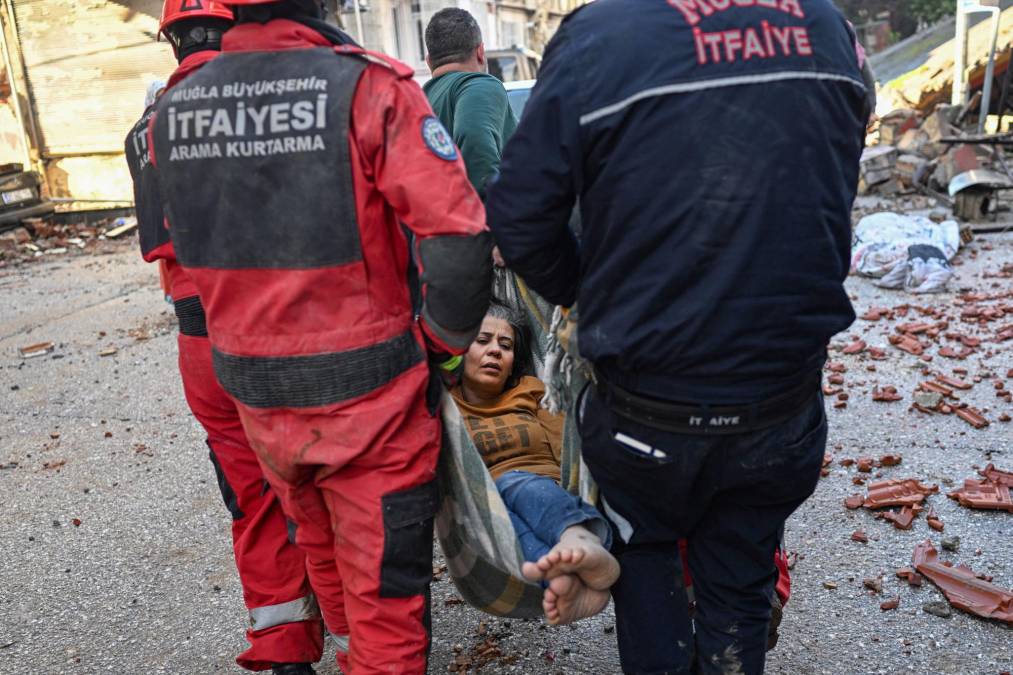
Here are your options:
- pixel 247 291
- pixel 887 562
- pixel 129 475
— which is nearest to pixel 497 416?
pixel 247 291

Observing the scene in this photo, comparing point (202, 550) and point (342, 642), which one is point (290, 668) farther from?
point (202, 550)

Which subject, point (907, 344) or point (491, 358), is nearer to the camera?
point (491, 358)

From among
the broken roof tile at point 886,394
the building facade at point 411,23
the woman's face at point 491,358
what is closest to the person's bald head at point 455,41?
the woman's face at point 491,358

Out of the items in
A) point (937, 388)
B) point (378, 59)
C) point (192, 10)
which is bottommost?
point (937, 388)

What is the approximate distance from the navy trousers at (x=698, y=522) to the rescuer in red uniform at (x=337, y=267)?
0.46 meters

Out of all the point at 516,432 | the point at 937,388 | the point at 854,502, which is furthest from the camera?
the point at 937,388

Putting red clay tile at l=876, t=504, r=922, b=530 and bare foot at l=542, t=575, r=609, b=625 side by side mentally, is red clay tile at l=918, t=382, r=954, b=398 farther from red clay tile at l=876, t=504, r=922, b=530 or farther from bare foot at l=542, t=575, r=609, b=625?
bare foot at l=542, t=575, r=609, b=625

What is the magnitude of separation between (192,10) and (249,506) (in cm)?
151

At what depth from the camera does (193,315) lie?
2.66 m

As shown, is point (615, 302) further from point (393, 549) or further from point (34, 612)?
point (34, 612)

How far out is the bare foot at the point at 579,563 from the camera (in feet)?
6.68

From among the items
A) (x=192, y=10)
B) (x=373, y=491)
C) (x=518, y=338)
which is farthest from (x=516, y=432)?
(x=192, y=10)

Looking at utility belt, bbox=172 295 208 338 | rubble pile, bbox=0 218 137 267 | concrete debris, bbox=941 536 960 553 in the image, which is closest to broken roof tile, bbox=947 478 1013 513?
concrete debris, bbox=941 536 960 553

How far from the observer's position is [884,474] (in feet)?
13.1
